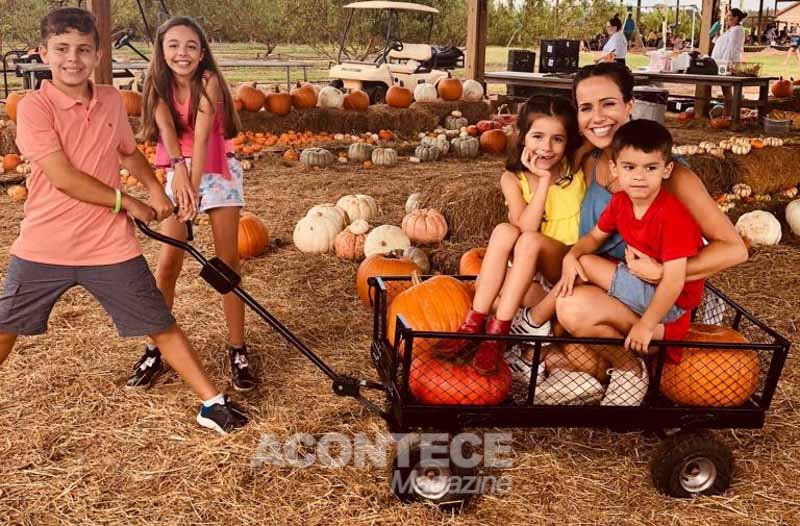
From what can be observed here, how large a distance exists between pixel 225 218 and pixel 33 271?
2.68ft

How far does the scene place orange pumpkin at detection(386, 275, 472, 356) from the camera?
2.82m

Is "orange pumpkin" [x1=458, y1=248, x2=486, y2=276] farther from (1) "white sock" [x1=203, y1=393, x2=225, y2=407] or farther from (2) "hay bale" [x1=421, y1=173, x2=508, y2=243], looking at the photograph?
(1) "white sock" [x1=203, y1=393, x2=225, y2=407]

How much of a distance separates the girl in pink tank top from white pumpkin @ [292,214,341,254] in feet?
6.65

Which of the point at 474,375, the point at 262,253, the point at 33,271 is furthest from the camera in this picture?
the point at 262,253

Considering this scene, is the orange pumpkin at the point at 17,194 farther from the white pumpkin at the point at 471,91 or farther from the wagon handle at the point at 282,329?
the white pumpkin at the point at 471,91

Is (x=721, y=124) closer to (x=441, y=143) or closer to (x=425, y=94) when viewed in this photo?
(x=425, y=94)

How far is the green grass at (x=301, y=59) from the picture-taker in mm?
19547

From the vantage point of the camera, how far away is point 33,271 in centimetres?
264

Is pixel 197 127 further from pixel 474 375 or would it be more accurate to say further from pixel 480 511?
pixel 480 511

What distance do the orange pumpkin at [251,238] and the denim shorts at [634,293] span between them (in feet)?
10.1

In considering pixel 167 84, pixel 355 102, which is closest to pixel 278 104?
pixel 355 102

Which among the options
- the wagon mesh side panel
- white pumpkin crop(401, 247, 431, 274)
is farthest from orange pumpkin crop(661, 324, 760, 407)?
white pumpkin crop(401, 247, 431, 274)

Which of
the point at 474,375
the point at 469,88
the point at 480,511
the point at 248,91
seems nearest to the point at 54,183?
the point at 474,375

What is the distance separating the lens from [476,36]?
39.6ft
